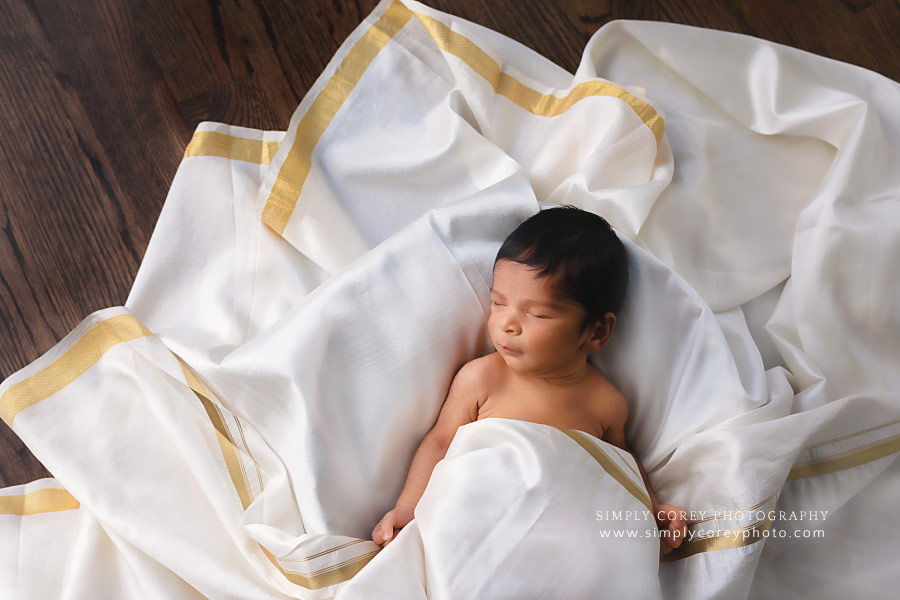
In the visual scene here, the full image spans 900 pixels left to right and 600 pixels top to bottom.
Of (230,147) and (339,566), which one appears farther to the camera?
(230,147)

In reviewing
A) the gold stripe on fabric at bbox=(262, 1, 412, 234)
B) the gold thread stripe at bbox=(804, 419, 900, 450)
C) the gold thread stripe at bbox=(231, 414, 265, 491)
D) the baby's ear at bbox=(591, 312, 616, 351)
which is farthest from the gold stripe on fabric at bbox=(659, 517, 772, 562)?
the gold stripe on fabric at bbox=(262, 1, 412, 234)

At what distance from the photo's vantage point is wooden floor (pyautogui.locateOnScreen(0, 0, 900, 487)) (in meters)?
0.97

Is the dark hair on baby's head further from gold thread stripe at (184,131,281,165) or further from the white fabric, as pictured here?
gold thread stripe at (184,131,281,165)

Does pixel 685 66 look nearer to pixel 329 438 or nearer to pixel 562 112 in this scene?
pixel 562 112

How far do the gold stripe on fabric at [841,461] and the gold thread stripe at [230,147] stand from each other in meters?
0.72

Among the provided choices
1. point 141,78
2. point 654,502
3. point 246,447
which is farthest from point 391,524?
point 141,78

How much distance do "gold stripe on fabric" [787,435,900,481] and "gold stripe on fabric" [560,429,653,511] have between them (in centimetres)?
18

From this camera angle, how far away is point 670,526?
75 centimetres

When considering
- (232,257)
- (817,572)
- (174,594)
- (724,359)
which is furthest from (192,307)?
(817,572)

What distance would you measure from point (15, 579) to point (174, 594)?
18 centimetres

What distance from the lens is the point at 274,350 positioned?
0.77 m

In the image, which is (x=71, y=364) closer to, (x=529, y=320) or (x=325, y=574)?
(x=325, y=574)

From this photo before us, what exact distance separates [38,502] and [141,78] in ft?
1.85

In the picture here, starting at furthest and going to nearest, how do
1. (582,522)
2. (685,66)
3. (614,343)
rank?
(685,66)
(614,343)
(582,522)
